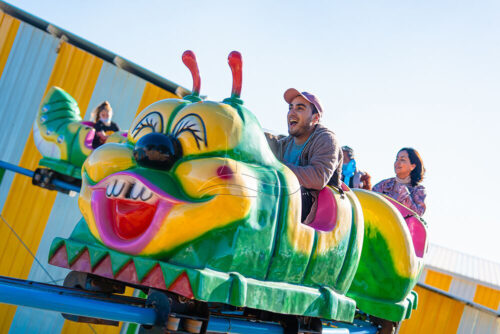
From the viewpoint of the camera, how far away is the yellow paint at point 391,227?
3117mm

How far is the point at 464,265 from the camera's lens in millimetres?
17688

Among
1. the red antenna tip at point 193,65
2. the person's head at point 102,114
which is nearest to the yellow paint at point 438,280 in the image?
the person's head at point 102,114

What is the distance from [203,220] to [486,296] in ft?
51.8

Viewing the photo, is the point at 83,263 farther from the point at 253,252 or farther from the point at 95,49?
the point at 95,49

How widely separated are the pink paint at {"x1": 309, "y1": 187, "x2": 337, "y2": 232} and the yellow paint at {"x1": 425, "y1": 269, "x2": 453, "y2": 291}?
48.6ft

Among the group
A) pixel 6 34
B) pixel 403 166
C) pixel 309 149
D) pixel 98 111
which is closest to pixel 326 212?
pixel 309 149

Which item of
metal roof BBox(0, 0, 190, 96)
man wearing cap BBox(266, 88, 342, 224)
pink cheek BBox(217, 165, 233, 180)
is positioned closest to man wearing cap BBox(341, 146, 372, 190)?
man wearing cap BBox(266, 88, 342, 224)

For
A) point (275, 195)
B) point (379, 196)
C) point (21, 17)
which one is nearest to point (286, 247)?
point (275, 195)

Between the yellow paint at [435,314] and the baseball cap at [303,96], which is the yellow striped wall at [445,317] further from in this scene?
the baseball cap at [303,96]

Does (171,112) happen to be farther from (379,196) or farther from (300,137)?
(379,196)

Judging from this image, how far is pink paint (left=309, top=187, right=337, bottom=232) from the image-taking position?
8.09 feet

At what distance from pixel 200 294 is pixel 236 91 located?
88 centimetres

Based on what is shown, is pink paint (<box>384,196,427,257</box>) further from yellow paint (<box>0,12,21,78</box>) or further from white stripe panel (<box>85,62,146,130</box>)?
yellow paint (<box>0,12,21,78</box>)

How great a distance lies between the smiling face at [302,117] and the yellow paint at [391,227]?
0.64m
